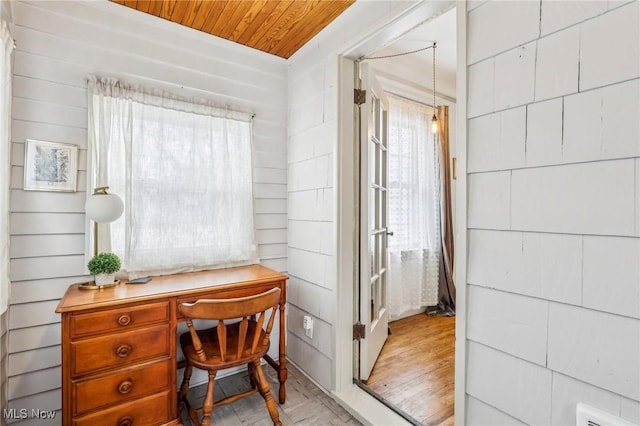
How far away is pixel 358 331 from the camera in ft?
6.82

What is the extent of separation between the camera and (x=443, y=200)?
134 inches

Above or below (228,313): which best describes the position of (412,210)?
above

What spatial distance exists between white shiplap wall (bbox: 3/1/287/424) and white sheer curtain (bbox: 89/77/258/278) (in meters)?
0.13

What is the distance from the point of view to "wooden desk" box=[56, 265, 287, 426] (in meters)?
1.38

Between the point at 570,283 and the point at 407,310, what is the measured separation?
2.45m

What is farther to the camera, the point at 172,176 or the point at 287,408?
the point at 172,176

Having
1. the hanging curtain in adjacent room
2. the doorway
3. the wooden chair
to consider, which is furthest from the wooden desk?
the hanging curtain in adjacent room

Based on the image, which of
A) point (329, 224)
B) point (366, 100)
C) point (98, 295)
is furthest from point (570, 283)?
point (98, 295)

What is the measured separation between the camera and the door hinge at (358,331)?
208cm

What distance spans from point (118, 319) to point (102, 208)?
58 cm

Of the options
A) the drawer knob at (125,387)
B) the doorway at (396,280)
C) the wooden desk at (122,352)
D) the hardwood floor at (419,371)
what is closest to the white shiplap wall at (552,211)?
the hardwood floor at (419,371)

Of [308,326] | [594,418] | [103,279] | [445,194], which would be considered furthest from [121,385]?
[445,194]

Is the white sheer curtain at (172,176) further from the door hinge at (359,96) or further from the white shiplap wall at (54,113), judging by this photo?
the door hinge at (359,96)

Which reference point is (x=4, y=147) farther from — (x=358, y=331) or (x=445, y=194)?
(x=445, y=194)
